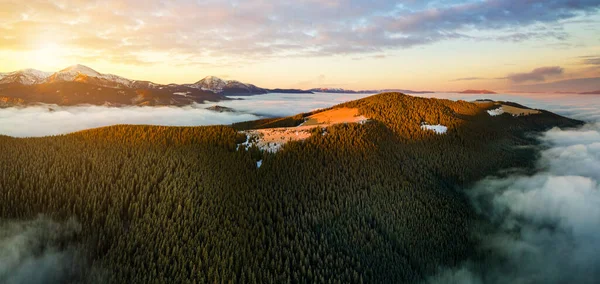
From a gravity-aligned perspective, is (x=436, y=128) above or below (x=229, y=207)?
above

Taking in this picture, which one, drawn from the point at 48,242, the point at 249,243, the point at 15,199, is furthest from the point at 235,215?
the point at 15,199

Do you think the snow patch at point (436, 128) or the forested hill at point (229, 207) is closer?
the forested hill at point (229, 207)

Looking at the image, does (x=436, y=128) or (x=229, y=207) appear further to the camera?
(x=436, y=128)

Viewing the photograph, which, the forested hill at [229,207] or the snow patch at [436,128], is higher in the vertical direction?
the snow patch at [436,128]

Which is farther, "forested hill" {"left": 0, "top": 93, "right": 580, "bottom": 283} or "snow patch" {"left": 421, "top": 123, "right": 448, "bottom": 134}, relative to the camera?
"snow patch" {"left": 421, "top": 123, "right": 448, "bottom": 134}

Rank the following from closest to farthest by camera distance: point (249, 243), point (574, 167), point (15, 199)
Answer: point (15, 199) < point (249, 243) < point (574, 167)

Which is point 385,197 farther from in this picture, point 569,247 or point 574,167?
point 574,167

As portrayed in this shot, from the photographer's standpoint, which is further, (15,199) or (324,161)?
(324,161)

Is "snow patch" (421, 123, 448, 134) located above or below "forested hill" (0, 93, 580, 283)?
above
